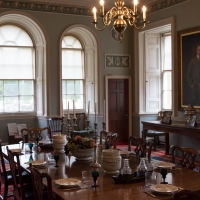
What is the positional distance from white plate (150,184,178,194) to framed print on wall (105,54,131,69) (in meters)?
6.55

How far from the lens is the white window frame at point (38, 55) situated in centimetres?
834

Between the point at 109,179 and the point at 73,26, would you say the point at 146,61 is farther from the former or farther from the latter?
the point at 109,179

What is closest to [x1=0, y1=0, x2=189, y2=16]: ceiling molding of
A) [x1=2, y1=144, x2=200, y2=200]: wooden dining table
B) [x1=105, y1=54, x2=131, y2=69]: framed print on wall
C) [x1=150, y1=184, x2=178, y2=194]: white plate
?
[x1=105, y1=54, x2=131, y2=69]: framed print on wall

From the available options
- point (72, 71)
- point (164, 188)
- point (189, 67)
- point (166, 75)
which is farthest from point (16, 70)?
point (164, 188)

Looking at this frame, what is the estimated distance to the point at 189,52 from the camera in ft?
23.6

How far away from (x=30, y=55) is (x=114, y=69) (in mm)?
2280

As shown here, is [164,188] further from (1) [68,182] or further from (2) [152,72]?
(2) [152,72]

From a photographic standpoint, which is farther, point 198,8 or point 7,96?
point 7,96

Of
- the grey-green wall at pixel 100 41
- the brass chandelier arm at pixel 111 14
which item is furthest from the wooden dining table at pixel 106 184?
the grey-green wall at pixel 100 41

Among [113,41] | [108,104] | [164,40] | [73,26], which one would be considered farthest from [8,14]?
[164,40]

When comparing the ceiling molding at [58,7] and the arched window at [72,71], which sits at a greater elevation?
the ceiling molding at [58,7]

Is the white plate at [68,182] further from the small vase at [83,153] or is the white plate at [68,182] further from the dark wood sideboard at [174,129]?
the dark wood sideboard at [174,129]

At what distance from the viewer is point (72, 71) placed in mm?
9258

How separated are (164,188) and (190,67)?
16.1 ft
